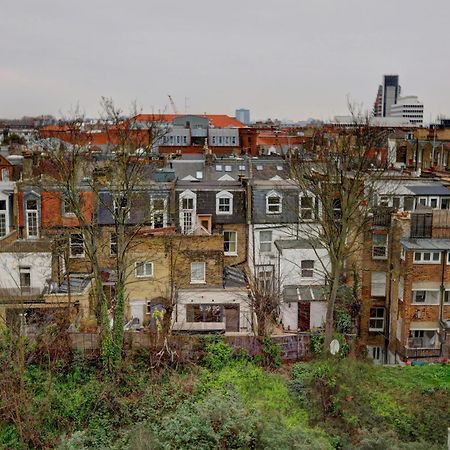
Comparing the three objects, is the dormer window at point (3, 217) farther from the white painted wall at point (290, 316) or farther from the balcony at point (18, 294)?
the white painted wall at point (290, 316)

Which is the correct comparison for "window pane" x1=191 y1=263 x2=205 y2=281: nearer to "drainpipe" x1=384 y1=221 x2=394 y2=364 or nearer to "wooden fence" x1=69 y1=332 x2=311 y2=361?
"wooden fence" x1=69 y1=332 x2=311 y2=361

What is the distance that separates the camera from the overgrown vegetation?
65.1 ft

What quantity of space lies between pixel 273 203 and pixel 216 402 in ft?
60.1

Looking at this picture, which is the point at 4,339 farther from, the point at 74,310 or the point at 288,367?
the point at 288,367

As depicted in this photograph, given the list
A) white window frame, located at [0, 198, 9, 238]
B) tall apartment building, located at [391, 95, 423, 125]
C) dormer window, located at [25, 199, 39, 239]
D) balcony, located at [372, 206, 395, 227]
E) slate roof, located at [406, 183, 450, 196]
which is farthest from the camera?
tall apartment building, located at [391, 95, 423, 125]

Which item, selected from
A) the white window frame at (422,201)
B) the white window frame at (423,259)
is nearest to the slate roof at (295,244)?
the white window frame at (423,259)

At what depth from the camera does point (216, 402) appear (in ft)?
67.3

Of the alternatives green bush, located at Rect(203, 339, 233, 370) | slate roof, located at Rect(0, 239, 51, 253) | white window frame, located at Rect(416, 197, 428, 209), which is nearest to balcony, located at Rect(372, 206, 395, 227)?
white window frame, located at Rect(416, 197, 428, 209)

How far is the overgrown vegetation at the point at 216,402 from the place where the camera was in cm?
1984

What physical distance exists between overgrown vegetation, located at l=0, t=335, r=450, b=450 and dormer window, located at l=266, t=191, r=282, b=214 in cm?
1189

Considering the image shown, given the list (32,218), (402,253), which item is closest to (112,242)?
(32,218)

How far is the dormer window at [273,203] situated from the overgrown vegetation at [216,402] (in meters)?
11.9

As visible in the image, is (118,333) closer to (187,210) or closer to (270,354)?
(270,354)

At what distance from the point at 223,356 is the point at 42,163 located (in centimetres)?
2692
